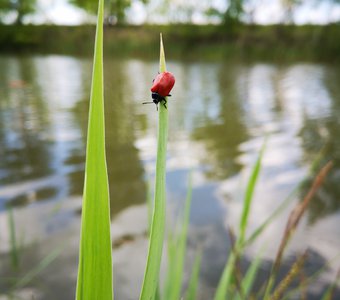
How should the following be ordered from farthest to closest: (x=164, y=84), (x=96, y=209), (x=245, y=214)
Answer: (x=245, y=214)
(x=164, y=84)
(x=96, y=209)

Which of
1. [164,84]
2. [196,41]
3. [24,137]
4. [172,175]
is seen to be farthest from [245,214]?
[196,41]

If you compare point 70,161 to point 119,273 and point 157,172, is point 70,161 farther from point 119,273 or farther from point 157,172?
point 157,172

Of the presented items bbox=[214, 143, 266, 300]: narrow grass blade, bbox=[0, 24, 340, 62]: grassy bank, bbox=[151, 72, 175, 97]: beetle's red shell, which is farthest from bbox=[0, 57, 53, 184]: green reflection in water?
bbox=[0, 24, 340, 62]: grassy bank

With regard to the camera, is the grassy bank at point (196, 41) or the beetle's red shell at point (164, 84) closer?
the beetle's red shell at point (164, 84)

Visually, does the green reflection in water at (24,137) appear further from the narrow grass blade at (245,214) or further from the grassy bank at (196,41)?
the grassy bank at (196,41)

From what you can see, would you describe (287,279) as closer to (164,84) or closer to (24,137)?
(164,84)

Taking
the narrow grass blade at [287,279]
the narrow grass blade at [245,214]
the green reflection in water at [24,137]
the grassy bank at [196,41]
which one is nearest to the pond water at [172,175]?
the green reflection in water at [24,137]

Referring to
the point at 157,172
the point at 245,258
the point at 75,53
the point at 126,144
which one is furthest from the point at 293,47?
the point at 157,172
